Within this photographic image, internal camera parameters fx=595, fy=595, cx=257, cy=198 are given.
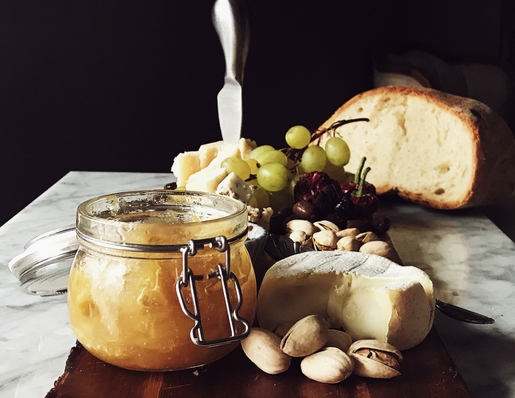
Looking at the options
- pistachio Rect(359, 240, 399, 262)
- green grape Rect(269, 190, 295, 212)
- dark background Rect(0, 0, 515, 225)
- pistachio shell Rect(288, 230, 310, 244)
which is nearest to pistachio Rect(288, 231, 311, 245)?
pistachio shell Rect(288, 230, 310, 244)

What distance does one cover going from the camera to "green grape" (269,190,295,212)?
46.2 inches

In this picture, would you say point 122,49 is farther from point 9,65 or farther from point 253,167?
point 253,167

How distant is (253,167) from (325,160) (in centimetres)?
16

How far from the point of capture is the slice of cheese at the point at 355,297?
0.58 m

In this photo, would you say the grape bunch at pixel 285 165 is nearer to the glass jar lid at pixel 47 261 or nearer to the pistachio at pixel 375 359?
the glass jar lid at pixel 47 261

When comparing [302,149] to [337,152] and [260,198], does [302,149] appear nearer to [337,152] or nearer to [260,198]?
[337,152]

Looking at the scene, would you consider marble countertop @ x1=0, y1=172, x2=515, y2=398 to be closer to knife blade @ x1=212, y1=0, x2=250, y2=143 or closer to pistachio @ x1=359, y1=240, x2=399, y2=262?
pistachio @ x1=359, y1=240, x2=399, y2=262

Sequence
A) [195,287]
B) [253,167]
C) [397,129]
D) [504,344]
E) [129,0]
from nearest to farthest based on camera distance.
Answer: [195,287], [504,344], [253,167], [397,129], [129,0]

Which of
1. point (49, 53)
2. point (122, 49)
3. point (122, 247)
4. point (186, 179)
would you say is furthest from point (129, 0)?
point (122, 247)

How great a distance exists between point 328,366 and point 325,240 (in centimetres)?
41

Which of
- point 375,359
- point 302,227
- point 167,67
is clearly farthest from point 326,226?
point 167,67

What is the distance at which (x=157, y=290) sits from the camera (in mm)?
508

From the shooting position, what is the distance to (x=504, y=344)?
656mm

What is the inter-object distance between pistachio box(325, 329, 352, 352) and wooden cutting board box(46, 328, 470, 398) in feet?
0.10
